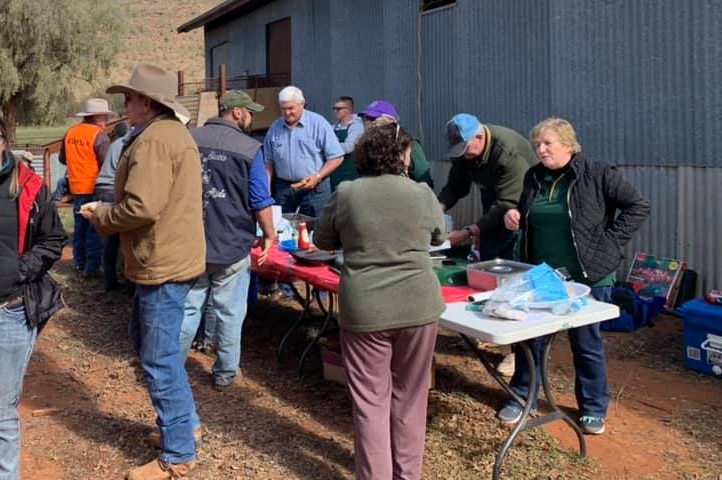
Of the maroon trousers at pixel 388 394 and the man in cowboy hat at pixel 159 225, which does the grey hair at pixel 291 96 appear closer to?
the man in cowboy hat at pixel 159 225

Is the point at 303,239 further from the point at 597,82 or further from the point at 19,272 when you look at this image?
the point at 597,82

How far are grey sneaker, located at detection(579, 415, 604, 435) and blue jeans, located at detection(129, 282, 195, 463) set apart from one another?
81.2 inches

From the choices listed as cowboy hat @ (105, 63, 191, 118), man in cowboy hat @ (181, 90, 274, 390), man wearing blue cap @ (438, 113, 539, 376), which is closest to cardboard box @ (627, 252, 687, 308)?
man wearing blue cap @ (438, 113, 539, 376)

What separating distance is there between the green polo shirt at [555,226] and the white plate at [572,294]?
0.90 ft

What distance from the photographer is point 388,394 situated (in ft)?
10.6

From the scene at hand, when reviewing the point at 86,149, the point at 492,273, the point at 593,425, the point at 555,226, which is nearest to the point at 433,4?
the point at 86,149

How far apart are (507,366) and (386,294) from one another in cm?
235

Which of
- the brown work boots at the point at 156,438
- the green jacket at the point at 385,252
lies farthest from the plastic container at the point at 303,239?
the green jacket at the point at 385,252

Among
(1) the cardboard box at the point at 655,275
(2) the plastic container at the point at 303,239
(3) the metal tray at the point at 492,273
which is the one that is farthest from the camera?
(1) the cardboard box at the point at 655,275

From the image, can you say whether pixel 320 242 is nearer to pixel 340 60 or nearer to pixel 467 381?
pixel 467 381

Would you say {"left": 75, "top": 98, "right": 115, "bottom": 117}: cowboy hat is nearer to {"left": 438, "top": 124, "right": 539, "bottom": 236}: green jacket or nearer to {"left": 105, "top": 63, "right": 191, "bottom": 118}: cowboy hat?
{"left": 438, "top": 124, "right": 539, "bottom": 236}: green jacket

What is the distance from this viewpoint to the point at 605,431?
13.8ft

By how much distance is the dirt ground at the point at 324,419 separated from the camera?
3.84 metres

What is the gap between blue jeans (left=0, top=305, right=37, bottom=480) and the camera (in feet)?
9.73
